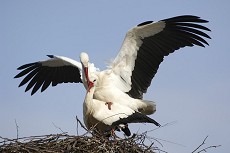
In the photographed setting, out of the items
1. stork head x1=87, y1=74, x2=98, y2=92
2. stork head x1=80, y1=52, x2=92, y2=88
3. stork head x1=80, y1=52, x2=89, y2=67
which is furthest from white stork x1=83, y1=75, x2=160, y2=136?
stork head x1=80, y1=52, x2=89, y2=67

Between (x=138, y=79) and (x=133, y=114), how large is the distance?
103cm

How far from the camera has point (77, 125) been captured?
7.29 metres

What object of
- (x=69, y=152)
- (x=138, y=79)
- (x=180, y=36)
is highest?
(x=180, y=36)

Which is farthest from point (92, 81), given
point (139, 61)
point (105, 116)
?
point (139, 61)

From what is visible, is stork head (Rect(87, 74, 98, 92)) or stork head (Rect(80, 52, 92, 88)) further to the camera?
stork head (Rect(80, 52, 92, 88))

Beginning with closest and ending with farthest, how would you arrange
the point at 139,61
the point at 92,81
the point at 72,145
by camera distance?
the point at 72,145 < the point at 92,81 < the point at 139,61

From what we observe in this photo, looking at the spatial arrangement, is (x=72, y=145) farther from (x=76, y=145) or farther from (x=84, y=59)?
(x=84, y=59)

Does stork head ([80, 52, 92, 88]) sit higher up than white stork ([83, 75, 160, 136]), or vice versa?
stork head ([80, 52, 92, 88])

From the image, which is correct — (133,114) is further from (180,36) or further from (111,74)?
(180,36)

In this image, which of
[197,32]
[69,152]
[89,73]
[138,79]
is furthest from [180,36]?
[69,152]

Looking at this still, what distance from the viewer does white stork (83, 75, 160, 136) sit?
316 inches

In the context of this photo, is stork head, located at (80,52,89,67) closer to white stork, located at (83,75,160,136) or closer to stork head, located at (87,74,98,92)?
stork head, located at (87,74,98,92)

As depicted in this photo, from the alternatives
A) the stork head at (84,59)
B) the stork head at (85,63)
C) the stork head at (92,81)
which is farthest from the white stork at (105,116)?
the stork head at (84,59)

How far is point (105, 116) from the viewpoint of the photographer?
8.02m
